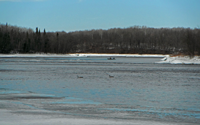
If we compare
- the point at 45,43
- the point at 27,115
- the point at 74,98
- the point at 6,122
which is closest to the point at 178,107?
the point at 74,98

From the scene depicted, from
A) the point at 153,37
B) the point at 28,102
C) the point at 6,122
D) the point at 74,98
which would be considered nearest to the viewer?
the point at 6,122

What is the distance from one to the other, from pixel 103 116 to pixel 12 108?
3931 mm

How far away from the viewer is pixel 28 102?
13.2 metres

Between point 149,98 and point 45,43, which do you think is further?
point 45,43

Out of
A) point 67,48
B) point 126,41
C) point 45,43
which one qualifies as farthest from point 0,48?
point 126,41

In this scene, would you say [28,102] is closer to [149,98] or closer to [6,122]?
[6,122]

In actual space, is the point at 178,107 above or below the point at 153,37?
below

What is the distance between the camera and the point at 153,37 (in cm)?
19475

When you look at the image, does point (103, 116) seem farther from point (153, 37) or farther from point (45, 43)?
point (153, 37)

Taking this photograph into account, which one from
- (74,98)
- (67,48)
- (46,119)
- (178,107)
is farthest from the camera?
(67,48)

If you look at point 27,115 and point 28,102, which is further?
point 28,102

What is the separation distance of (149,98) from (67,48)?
144912 mm

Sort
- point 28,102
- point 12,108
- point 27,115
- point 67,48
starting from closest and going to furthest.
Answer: point 27,115, point 12,108, point 28,102, point 67,48

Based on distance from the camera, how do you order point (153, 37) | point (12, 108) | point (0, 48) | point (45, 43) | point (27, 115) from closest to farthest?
1. point (27, 115)
2. point (12, 108)
3. point (0, 48)
4. point (45, 43)
5. point (153, 37)
